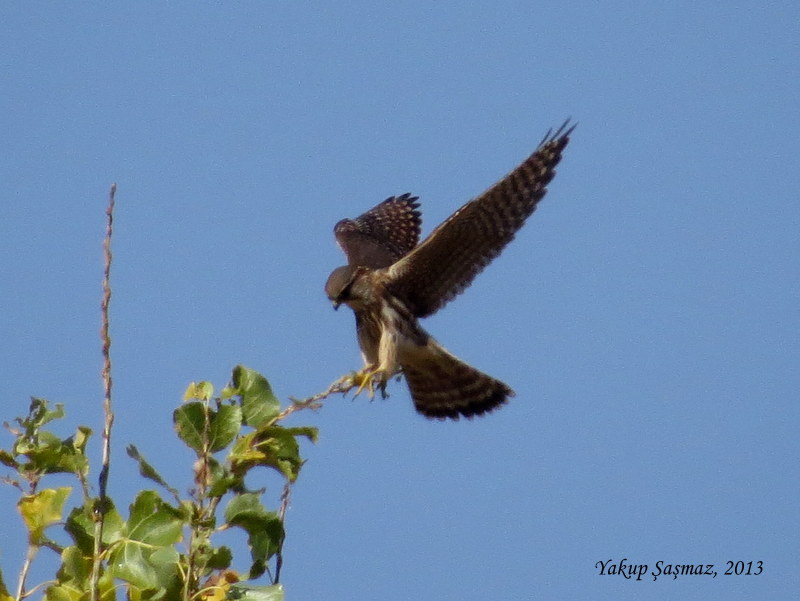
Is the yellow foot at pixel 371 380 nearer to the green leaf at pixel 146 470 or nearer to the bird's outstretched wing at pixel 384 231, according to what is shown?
the bird's outstretched wing at pixel 384 231

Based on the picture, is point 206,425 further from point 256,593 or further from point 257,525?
point 256,593

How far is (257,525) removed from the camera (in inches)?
96.6

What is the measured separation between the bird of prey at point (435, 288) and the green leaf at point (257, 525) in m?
3.72

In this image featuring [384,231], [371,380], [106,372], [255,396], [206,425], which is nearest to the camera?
[106,372]

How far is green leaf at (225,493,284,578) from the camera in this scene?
2.42 meters

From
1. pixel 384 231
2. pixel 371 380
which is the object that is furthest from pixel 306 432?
pixel 384 231

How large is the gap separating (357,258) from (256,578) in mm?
5748

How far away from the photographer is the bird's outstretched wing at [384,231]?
28.0 feet

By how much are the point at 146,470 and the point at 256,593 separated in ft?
1.12

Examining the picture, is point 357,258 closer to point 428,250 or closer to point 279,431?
point 428,250

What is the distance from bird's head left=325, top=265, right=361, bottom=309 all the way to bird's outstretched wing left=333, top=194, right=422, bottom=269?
2.64 feet

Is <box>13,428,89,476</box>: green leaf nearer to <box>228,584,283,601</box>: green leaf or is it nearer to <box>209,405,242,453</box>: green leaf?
<box>209,405,242,453</box>: green leaf

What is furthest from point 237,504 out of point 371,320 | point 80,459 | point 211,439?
point 371,320

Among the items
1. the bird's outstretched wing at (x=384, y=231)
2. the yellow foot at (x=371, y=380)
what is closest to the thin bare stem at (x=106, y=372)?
the yellow foot at (x=371, y=380)
